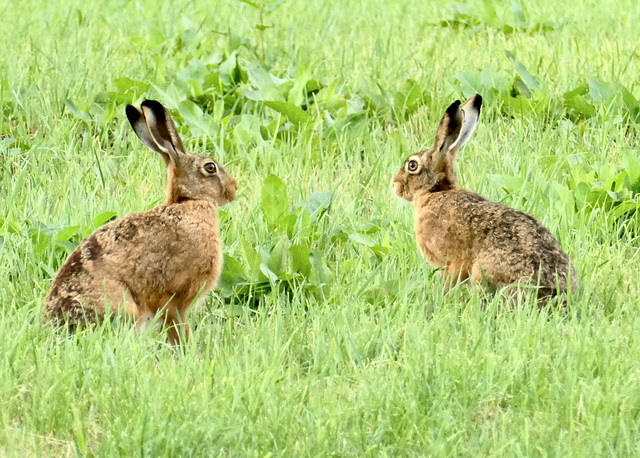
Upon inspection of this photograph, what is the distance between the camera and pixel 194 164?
5.38 metres

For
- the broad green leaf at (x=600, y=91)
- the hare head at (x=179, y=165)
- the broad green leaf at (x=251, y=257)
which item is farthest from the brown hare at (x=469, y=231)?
the broad green leaf at (x=600, y=91)

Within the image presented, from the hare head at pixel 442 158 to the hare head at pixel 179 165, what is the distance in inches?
45.7

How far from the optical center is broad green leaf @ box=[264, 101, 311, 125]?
24.0 feet

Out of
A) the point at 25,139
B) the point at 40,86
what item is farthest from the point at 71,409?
the point at 40,86

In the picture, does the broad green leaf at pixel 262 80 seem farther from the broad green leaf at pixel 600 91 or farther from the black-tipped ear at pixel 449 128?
the broad green leaf at pixel 600 91

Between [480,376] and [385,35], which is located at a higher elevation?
[385,35]

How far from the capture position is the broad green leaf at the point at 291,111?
24.0 feet

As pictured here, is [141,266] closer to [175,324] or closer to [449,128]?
[175,324]

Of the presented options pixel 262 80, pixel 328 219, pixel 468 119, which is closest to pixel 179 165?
pixel 328 219

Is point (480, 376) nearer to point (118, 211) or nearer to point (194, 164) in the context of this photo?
point (194, 164)

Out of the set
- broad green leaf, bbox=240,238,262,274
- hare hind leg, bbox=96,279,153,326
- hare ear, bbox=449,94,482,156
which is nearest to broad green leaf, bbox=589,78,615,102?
hare ear, bbox=449,94,482,156

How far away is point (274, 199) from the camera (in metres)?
5.77

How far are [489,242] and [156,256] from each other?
5.51 ft

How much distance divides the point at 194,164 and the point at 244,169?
5.31 ft
